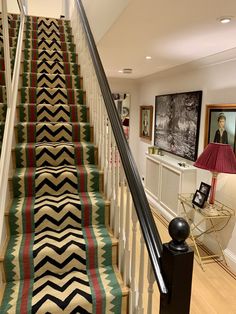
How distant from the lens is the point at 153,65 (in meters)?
3.99

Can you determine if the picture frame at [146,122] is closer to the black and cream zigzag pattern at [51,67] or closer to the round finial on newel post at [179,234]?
the black and cream zigzag pattern at [51,67]

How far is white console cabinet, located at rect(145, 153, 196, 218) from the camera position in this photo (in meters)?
3.81

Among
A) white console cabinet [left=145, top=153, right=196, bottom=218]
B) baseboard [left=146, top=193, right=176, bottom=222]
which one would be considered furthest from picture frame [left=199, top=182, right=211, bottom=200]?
baseboard [left=146, top=193, right=176, bottom=222]

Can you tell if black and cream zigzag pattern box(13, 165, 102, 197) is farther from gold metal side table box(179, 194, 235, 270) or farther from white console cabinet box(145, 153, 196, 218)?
white console cabinet box(145, 153, 196, 218)

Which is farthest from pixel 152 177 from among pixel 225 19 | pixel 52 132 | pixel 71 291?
pixel 71 291

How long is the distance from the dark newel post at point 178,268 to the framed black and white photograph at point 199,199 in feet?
7.82

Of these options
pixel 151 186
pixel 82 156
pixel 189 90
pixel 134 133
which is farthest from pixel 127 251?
pixel 134 133

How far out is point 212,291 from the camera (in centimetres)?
266

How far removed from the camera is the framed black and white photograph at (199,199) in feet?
10.3

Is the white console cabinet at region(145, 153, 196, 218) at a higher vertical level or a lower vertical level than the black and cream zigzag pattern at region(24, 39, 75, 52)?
lower

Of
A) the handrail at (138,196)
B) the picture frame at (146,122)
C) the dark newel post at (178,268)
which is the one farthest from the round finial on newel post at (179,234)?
the picture frame at (146,122)

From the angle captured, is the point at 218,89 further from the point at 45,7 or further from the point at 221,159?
the point at 45,7

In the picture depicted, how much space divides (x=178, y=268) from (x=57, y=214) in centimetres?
108

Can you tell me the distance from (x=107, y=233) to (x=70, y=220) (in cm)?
27
